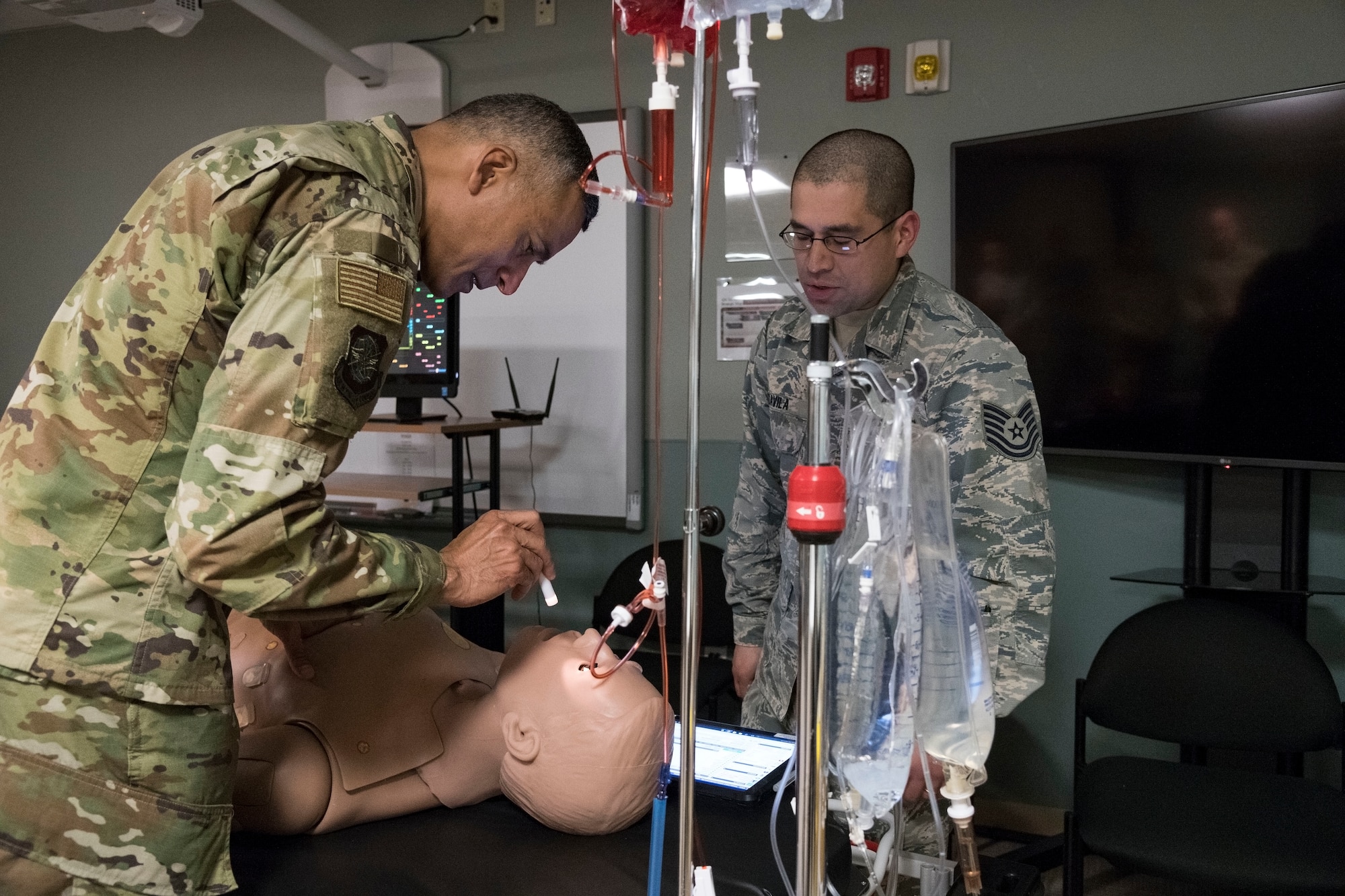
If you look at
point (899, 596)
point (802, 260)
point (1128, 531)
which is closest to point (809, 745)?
point (899, 596)

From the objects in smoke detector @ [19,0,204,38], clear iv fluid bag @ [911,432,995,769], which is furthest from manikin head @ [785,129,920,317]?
smoke detector @ [19,0,204,38]

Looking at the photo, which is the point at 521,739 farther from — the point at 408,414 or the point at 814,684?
the point at 408,414

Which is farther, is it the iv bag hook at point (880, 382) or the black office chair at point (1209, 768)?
the black office chair at point (1209, 768)

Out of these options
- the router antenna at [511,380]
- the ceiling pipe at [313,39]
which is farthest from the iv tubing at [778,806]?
the ceiling pipe at [313,39]

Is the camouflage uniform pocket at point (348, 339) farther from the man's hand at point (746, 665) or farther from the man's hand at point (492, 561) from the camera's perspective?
the man's hand at point (746, 665)

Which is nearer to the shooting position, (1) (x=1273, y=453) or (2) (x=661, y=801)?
(2) (x=661, y=801)

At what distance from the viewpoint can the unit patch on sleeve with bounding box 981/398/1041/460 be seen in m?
1.45

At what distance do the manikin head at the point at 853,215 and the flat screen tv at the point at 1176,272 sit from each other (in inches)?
35.8

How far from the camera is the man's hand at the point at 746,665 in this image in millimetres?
1835

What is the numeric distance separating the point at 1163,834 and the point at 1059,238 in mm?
1390

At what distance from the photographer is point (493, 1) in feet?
10.3

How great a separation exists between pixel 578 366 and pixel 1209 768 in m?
1.97

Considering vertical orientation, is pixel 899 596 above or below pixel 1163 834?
above

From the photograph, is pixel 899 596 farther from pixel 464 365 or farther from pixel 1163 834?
pixel 464 365
